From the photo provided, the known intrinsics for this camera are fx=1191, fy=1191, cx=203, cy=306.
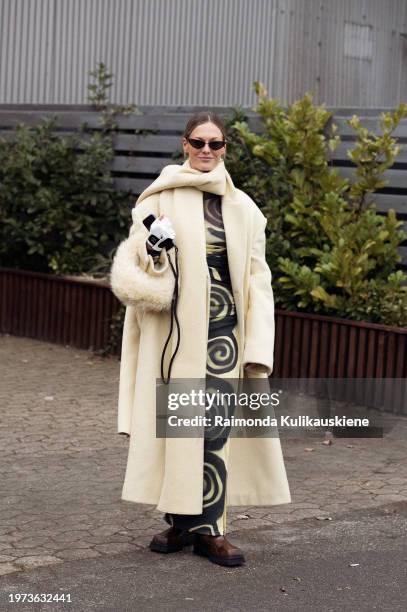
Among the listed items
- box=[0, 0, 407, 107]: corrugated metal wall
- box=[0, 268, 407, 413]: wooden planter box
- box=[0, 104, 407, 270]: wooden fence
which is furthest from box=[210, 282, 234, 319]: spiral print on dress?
box=[0, 0, 407, 107]: corrugated metal wall

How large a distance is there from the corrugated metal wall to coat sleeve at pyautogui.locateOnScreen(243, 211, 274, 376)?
8377 mm

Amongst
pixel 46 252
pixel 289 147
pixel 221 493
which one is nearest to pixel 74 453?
pixel 221 493

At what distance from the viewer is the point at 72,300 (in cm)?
1123

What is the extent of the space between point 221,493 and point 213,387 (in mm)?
477

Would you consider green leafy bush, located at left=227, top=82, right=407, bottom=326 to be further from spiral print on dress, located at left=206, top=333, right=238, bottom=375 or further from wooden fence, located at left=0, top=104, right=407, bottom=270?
spiral print on dress, located at left=206, top=333, right=238, bottom=375

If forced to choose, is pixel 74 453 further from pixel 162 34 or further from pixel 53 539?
pixel 162 34

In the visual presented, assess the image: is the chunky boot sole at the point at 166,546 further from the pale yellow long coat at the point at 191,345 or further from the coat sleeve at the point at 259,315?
the coat sleeve at the point at 259,315

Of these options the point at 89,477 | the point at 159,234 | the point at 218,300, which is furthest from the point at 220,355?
the point at 89,477

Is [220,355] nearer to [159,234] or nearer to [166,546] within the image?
[159,234]

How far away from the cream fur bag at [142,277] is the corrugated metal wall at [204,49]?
8576 millimetres

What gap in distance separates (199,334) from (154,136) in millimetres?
6345

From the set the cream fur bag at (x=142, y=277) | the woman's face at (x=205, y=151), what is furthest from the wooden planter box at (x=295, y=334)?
the cream fur bag at (x=142, y=277)

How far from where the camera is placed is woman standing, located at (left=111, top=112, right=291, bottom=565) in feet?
17.4

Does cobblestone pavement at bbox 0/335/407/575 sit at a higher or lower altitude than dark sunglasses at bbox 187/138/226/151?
lower
